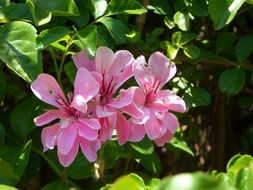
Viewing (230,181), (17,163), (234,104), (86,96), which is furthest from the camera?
(234,104)

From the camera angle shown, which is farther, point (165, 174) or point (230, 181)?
point (165, 174)

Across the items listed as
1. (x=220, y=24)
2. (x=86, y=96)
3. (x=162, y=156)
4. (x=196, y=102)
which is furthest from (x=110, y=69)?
(x=162, y=156)

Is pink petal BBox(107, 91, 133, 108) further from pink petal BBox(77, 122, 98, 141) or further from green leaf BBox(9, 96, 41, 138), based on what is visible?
green leaf BBox(9, 96, 41, 138)

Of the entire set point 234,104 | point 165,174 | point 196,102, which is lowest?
point 165,174

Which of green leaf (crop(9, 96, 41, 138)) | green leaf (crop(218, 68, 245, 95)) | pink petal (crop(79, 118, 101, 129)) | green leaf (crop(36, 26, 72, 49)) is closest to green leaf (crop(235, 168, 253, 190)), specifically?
pink petal (crop(79, 118, 101, 129))

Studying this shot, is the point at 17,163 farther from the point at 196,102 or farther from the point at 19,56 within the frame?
the point at 196,102
